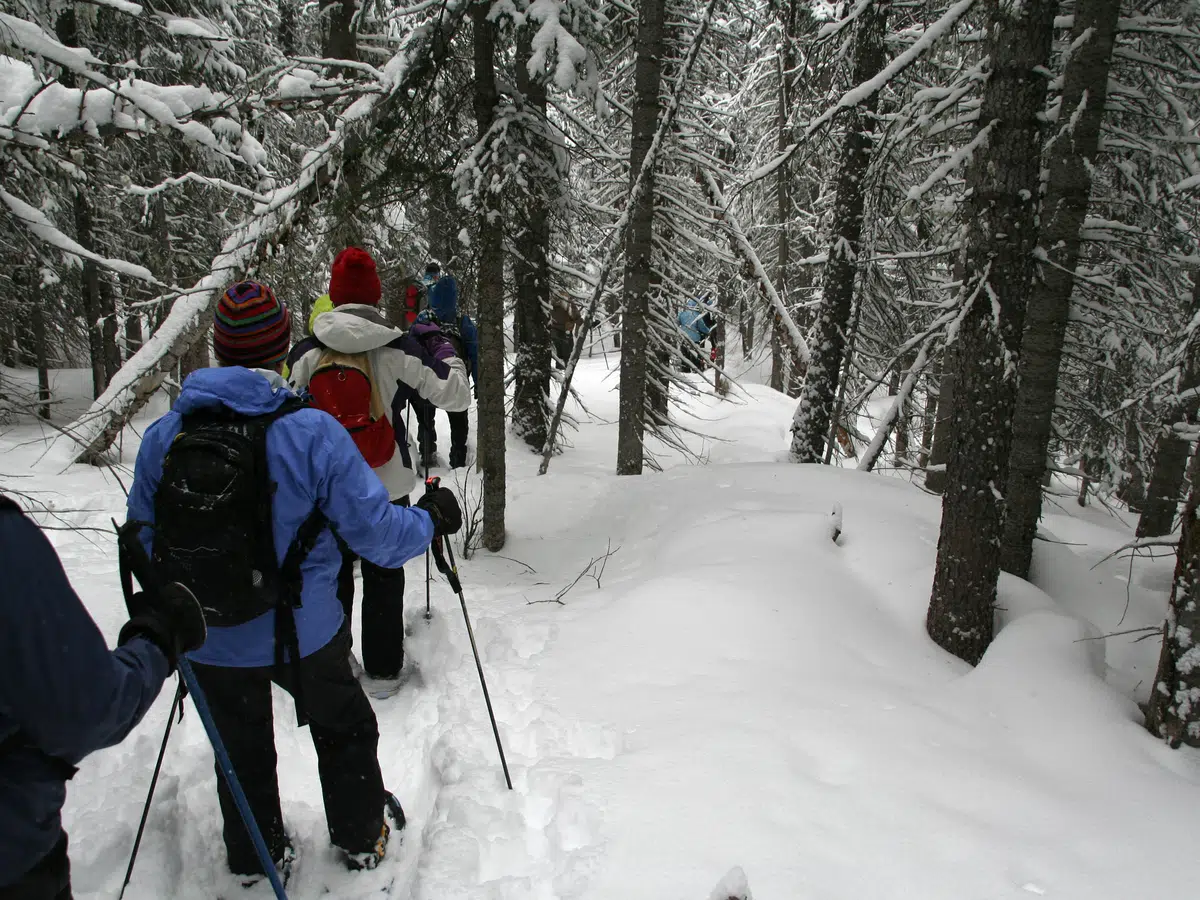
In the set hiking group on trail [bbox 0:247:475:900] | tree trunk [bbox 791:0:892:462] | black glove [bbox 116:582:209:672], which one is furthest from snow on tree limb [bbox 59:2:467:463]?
tree trunk [bbox 791:0:892:462]

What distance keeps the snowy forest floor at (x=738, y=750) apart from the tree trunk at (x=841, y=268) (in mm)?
3384

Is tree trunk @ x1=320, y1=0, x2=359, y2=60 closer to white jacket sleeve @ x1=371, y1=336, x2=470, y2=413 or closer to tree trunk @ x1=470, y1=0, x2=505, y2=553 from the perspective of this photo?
tree trunk @ x1=470, y1=0, x2=505, y2=553

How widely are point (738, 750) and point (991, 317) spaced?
3.16 meters

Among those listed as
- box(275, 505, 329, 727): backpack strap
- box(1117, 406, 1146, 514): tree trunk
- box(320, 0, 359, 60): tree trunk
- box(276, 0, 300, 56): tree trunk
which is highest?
box(276, 0, 300, 56): tree trunk

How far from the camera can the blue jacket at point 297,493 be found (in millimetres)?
2449

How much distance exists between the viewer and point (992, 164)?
4469mm

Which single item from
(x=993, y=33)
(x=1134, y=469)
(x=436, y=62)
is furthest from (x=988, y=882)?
(x=1134, y=469)

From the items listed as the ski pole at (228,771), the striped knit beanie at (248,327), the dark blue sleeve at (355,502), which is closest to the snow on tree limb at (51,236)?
the striped knit beanie at (248,327)

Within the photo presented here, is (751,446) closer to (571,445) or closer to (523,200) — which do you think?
(571,445)

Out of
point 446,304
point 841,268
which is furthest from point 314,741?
point 841,268

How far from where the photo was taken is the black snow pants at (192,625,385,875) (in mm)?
2645

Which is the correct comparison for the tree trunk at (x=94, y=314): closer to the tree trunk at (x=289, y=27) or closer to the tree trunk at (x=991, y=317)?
the tree trunk at (x=289, y=27)

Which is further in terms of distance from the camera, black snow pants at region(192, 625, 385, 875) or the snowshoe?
the snowshoe

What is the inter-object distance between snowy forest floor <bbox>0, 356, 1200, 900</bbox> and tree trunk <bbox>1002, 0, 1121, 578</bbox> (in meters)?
0.94
